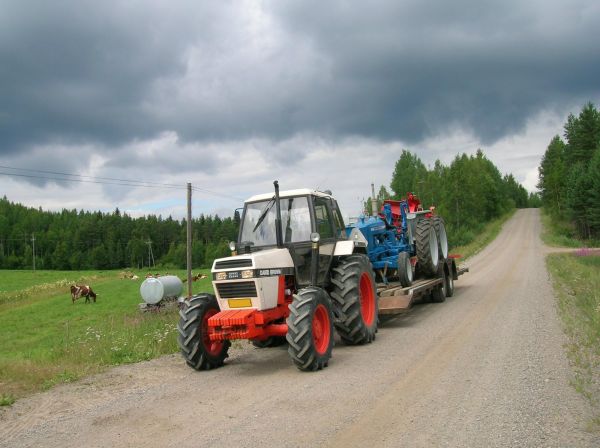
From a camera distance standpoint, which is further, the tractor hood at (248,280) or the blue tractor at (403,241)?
the blue tractor at (403,241)

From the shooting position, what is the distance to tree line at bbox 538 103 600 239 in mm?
54928

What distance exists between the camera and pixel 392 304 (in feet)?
37.3

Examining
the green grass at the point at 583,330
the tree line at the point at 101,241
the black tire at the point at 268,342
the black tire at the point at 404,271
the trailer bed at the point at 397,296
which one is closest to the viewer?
the green grass at the point at 583,330

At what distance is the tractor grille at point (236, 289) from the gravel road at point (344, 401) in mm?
1205

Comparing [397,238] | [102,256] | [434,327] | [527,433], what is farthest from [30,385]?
[102,256]

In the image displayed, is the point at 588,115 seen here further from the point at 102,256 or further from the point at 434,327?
the point at 102,256

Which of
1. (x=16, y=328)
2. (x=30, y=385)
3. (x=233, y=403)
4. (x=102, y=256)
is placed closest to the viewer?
(x=233, y=403)

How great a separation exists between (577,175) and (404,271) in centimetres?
5749

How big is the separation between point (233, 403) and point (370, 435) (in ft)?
6.62

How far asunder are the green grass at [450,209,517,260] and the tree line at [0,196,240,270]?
59811mm

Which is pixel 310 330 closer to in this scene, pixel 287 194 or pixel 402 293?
pixel 287 194

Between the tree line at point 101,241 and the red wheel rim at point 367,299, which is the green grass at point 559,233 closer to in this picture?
the red wheel rim at point 367,299

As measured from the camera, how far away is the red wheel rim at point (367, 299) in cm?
1022

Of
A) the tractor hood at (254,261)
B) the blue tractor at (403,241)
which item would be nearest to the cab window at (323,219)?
the tractor hood at (254,261)
